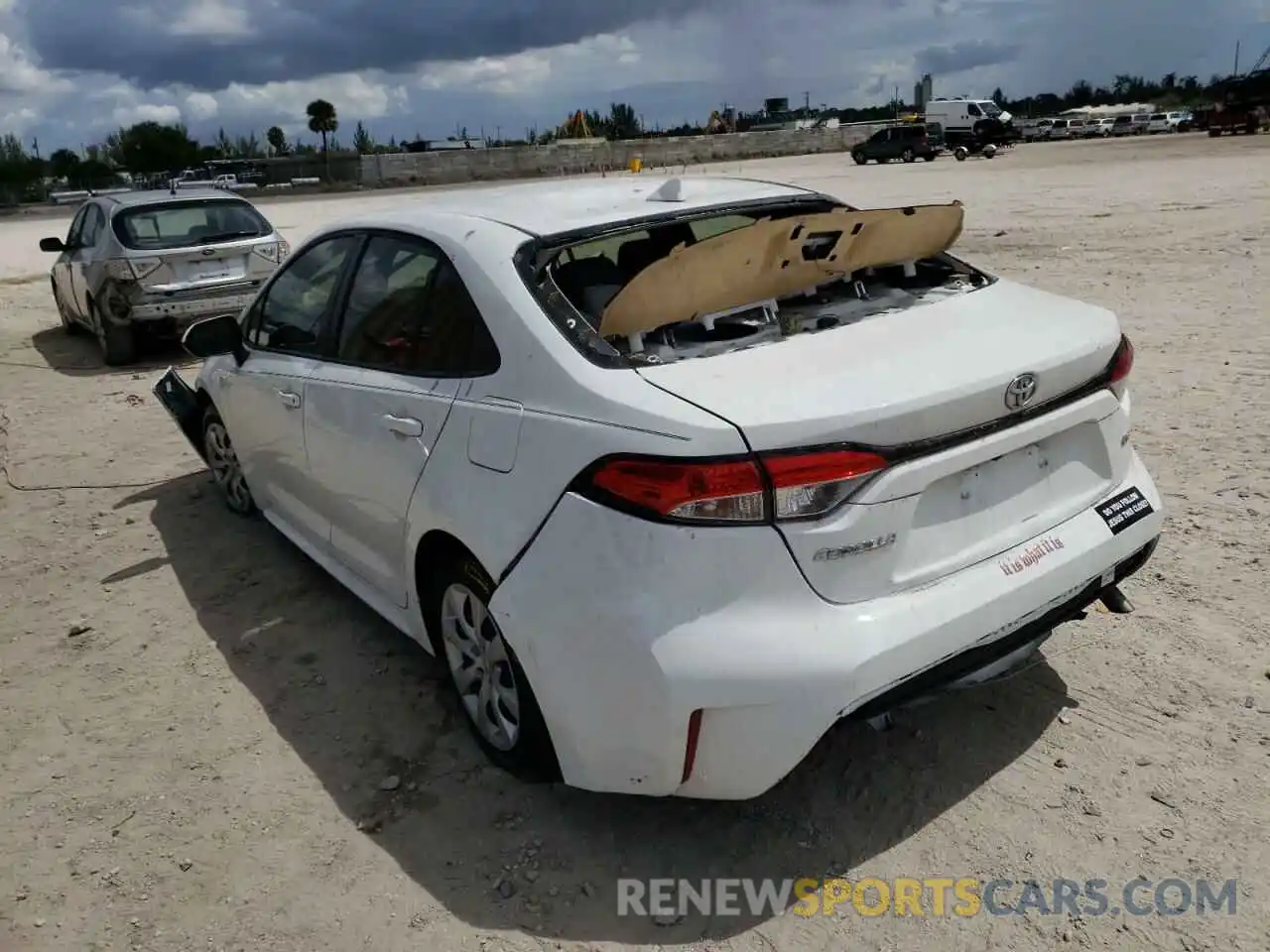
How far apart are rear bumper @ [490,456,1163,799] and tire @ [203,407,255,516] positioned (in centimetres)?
323

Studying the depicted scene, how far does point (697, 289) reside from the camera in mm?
2912

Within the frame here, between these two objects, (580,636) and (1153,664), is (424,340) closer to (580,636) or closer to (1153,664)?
(580,636)

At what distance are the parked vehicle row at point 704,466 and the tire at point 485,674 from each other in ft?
0.04

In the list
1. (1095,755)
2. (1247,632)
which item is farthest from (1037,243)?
(1095,755)

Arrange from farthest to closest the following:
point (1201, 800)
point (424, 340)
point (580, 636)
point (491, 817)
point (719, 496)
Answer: point (424, 340), point (491, 817), point (1201, 800), point (580, 636), point (719, 496)

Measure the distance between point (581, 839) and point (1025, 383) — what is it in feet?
5.73

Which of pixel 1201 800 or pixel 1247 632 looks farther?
pixel 1247 632

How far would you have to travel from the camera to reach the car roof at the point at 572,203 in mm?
3266

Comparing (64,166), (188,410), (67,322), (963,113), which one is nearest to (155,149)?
(64,166)

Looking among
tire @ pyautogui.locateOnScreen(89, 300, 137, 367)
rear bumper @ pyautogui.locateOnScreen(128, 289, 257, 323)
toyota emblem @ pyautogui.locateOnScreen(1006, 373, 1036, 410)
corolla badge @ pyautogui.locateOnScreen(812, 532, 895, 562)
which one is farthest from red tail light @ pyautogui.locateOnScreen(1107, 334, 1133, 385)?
tire @ pyautogui.locateOnScreen(89, 300, 137, 367)

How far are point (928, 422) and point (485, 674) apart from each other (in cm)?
154

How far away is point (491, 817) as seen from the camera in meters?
2.98

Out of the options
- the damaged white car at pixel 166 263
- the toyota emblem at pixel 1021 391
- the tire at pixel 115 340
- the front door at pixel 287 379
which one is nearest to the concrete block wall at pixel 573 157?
the damaged white car at pixel 166 263

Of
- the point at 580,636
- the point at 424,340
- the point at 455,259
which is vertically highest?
the point at 455,259
